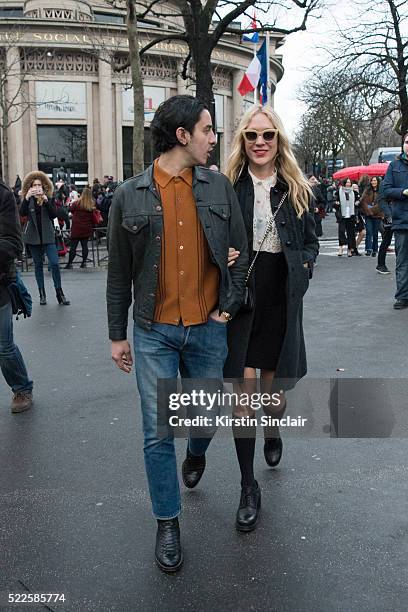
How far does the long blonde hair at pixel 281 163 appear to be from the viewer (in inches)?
147

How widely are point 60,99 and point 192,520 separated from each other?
4227 cm

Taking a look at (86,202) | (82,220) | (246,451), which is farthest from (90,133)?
(246,451)

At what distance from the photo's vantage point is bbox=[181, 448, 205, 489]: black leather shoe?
4.05 meters

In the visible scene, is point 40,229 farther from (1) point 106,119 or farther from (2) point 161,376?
(1) point 106,119

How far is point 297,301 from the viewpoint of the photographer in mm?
3789

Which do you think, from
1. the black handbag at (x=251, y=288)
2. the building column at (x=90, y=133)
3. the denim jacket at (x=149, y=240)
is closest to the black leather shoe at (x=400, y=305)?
the black handbag at (x=251, y=288)

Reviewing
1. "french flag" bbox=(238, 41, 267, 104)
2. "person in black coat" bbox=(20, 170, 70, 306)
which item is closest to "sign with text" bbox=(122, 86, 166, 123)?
"french flag" bbox=(238, 41, 267, 104)

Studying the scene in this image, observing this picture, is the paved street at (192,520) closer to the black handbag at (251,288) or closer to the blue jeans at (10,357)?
the blue jeans at (10,357)

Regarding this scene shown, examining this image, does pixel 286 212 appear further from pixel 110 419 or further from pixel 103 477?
pixel 110 419

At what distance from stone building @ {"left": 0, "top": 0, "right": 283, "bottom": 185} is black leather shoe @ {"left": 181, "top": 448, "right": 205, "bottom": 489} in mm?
39371

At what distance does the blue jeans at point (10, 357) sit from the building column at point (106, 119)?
3998 centimetres

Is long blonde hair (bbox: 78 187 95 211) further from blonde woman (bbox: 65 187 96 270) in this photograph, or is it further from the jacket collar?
the jacket collar

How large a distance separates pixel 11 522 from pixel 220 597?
1.28m

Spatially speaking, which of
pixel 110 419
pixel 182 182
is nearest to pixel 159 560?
pixel 182 182
